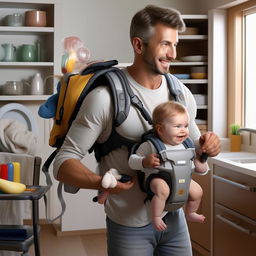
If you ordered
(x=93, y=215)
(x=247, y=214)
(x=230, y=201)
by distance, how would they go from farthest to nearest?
(x=93, y=215) → (x=230, y=201) → (x=247, y=214)

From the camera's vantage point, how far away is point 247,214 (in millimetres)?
3334

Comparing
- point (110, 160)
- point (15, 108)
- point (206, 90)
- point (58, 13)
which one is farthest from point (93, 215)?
point (110, 160)

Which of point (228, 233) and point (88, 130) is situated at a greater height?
point (88, 130)

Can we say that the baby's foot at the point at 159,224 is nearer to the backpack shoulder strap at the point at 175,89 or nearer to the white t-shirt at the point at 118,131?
the white t-shirt at the point at 118,131

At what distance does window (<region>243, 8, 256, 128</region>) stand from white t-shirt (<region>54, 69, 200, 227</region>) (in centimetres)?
289

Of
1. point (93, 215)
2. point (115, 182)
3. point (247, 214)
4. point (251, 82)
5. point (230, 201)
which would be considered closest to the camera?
point (115, 182)

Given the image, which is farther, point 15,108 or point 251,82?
point 15,108

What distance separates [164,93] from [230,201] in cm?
192

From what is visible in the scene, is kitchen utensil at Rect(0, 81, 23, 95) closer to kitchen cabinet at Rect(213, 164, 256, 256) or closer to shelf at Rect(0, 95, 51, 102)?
shelf at Rect(0, 95, 51, 102)

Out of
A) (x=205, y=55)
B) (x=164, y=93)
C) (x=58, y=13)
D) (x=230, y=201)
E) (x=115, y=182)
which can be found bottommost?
(x=230, y=201)

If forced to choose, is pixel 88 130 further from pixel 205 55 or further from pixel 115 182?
pixel 205 55

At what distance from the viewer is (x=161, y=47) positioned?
1.69 meters

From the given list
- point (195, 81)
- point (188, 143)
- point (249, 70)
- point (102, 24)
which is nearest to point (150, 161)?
point (188, 143)

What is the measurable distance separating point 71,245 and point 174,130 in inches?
122
